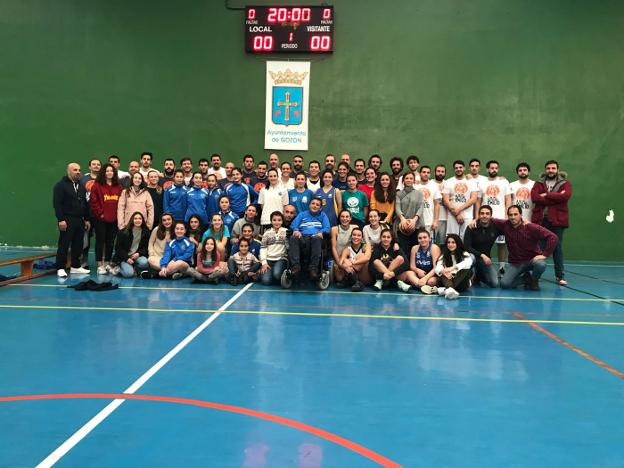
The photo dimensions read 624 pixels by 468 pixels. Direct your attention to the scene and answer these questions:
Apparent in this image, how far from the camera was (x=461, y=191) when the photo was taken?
8.16 m

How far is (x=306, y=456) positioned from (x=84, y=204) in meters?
6.71

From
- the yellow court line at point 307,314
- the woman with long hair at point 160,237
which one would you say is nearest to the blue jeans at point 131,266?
the woman with long hair at point 160,237

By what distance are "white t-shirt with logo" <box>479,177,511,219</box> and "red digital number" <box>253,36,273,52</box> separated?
522 centimetres

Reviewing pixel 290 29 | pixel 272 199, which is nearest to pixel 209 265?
pixel 272 199

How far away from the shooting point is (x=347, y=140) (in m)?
11.0

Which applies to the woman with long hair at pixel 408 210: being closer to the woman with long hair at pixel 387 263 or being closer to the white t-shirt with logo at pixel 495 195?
the woman with long hair at pixel 387 263

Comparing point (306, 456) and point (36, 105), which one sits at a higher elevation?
point (36, 105)

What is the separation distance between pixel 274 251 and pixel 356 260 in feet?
3.88

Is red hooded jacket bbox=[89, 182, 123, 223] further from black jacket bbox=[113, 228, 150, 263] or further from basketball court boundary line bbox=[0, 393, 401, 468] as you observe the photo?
basketball court boundary line bbox=[0, 393, 401, 468]

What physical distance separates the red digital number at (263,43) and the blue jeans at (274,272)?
17.3 feet

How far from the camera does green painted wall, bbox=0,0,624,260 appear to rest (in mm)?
10727

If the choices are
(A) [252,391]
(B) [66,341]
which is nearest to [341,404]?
(A) [252,391]

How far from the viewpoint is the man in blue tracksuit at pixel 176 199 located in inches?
326

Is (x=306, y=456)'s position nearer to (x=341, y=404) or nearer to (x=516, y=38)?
(x=341, y=404)
